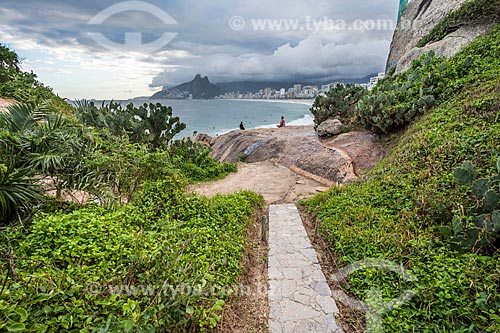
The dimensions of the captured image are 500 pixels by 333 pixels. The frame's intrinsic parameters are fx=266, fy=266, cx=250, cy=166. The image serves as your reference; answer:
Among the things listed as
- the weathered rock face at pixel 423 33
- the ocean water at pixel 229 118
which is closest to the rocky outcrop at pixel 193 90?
the ocean water at pixel 229 118

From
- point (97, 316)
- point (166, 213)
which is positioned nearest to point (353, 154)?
point (166, 213)

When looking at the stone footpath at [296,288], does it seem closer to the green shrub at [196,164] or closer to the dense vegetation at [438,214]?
the dense vegetation at [438,214]

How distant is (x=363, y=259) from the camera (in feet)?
11.7

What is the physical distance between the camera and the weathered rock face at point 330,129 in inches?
426

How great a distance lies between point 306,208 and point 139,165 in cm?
370

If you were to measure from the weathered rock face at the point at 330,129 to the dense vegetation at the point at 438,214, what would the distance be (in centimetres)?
357

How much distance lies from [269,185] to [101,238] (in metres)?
5.76

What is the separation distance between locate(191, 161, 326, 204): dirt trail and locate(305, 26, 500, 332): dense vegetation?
A: 1.35 m

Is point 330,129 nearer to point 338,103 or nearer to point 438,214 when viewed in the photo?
point 338,103

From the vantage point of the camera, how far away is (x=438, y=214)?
3797mm

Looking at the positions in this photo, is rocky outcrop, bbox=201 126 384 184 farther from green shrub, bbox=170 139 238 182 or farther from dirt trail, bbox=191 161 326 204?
green shrub, bbox=170 139 238 182

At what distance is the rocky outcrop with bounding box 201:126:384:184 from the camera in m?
8.22

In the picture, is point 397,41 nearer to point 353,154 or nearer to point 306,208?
point 353,154

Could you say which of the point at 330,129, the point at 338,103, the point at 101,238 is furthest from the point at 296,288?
the point at 338,103
